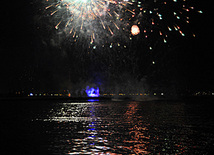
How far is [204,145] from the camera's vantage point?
2831cm

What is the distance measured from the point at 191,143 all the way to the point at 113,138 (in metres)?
8.64

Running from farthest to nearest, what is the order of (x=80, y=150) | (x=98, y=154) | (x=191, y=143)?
(x=191, y=143)
(x=80, y=150)
(x=98, y=154)

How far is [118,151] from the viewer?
25.0 meters

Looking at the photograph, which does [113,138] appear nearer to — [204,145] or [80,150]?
[80,150]

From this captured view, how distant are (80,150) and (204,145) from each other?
12.5 m

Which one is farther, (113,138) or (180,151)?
(113,138)

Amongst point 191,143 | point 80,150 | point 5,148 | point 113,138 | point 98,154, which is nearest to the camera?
point 98,154

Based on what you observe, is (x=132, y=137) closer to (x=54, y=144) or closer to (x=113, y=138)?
(x=113, y=138)

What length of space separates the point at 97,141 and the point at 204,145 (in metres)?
11.0

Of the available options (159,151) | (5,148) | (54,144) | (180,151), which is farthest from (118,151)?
(5,148)

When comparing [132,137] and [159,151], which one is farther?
[132,137]

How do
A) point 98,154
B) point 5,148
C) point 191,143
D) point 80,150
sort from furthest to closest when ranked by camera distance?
point 191,143
point 5,148
point 80,150
point 98,154

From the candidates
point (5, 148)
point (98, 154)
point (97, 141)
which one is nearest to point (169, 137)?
point (97, 141)

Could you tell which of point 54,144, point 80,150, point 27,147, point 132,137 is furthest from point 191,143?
point 27,147
